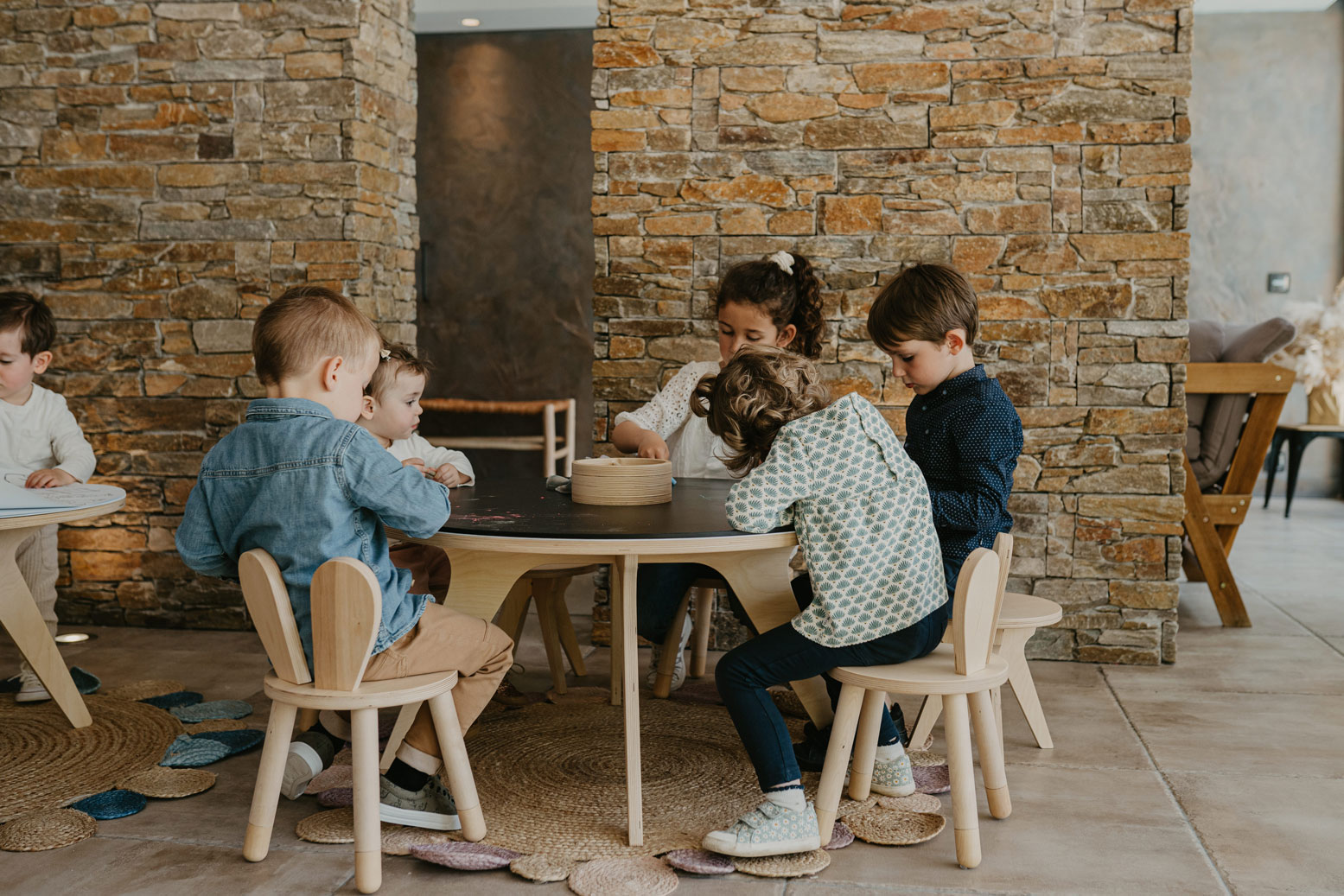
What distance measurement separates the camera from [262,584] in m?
1.83

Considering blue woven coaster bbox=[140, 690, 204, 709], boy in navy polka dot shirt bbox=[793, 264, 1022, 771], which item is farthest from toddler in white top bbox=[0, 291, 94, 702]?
boy in navy polka dot shirt bbox=[793, 264, 1022, 771]

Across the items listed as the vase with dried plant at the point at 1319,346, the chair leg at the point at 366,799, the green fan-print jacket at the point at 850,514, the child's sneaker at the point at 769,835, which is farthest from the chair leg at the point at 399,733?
the vase with dried plant at the point at 1319,346

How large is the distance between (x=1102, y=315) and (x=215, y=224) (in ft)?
9.32

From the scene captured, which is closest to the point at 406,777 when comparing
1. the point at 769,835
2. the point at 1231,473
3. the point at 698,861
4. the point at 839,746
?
the point at 698,861

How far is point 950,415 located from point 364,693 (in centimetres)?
132

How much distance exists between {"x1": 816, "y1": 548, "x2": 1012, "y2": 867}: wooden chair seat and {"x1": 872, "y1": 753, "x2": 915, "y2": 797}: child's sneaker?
0.73 feet

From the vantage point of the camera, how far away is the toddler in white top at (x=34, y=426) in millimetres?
3080

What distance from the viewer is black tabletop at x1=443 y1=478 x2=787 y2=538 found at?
6.55 feet

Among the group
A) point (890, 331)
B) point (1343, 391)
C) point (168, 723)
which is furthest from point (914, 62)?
point (1343, 391)

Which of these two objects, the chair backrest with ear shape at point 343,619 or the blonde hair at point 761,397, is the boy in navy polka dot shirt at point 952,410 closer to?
the blonde hair at point 761,397

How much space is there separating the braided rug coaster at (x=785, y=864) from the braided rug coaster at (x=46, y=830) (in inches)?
49.2

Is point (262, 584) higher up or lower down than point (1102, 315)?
lower down

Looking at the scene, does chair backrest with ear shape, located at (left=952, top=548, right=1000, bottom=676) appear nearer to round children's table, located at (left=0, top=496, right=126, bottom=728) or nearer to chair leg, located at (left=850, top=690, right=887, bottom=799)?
chair leg, located at (left=850, top=690, right=887, bottom=799)

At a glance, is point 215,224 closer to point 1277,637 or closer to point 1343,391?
point 1277,637
